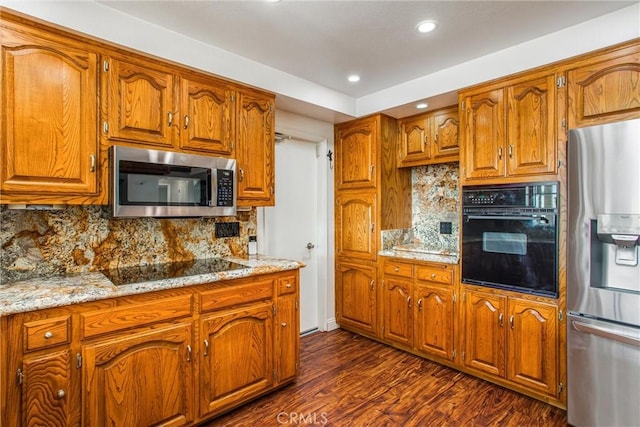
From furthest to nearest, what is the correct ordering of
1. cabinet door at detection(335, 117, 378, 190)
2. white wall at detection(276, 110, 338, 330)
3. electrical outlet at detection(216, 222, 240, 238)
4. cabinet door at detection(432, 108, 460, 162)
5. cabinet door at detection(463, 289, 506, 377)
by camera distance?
white wall at detection(276, 110, 338, 330)
cabinet door at detection(335, 117, 378, 190)
cabinet door at detection(432, 108, 460, 162)
electrical outlet at detection(216, 222, 240, 238)
cabinet door at detection(463, 289, 506, 377)

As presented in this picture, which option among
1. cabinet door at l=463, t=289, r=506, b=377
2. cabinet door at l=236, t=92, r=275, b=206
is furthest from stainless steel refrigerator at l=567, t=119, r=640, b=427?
cabinet door at l=236, t=92, r=275, b=206

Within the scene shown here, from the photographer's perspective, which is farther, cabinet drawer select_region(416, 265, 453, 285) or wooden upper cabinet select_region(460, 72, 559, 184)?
cabinet drawer select_region(416, 265, 453, 285)

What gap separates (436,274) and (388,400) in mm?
1060

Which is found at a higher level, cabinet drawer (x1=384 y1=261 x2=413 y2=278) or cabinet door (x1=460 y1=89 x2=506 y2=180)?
cabinet door (x1=460 y1=89 x2=506 y2=180)

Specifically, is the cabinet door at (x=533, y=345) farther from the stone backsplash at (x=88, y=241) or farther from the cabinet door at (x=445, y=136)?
the stone backsplash at (x=88, y=241)

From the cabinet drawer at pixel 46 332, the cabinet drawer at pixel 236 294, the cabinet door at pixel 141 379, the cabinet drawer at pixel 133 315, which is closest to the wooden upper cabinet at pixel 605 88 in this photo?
the cabinet drawer at pixel 236 294

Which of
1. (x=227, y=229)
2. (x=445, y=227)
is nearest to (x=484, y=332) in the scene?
(x=445, y=227)

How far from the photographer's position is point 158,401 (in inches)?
71.7

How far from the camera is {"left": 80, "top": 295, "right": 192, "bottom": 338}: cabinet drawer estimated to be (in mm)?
1607

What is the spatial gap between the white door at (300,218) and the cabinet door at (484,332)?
1.58m

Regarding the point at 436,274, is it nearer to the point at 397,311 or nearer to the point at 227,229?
the point at 397,311

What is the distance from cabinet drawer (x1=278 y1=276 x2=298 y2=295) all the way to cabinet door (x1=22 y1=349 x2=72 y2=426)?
4.02 ft

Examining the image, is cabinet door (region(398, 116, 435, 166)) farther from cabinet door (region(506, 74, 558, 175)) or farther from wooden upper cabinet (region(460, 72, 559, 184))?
cabinet door (region(506, 74, 558, 175))

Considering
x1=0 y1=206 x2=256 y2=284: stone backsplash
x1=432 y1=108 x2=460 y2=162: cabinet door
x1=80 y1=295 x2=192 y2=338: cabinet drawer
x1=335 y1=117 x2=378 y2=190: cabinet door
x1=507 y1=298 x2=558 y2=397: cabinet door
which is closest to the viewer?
x1=80 y1=295 x2=192 y2=338: cabinet drawer
